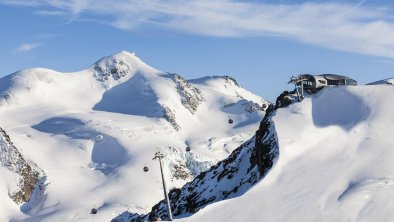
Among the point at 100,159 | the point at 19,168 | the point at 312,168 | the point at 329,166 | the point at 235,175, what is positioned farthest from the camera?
the point at 100,159

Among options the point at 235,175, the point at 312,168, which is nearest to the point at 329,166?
the point at 312,168

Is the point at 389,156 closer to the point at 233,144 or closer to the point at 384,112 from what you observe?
the point at 384,112

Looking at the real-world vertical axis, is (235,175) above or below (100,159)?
above

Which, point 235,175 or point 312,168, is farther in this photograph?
point 235,175

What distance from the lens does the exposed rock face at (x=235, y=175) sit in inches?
2287

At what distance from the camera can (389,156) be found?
52781 mm

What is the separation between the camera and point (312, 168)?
5309 cm

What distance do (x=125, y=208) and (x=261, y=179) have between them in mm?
87801

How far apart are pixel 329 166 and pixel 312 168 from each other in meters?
1.52

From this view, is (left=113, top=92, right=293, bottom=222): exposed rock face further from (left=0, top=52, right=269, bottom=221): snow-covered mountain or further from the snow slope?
(left=0, top=52, right=269, bottom=221): snow-covered mountain

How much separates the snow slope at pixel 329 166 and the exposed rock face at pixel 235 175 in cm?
145

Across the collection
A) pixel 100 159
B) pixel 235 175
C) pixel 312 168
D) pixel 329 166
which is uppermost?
pixel 329 166

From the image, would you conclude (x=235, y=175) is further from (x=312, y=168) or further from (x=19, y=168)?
(x=19, y=168)

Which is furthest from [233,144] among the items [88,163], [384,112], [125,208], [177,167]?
[384,112]
